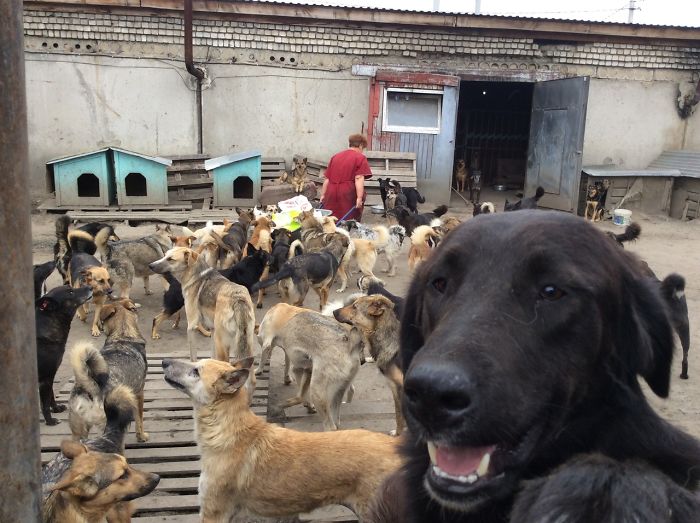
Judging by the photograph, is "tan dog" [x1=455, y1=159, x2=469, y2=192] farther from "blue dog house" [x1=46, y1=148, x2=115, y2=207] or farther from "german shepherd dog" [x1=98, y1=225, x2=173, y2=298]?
"german shepherd dog" [x1=98, y1=225, x2=173, y2=298]

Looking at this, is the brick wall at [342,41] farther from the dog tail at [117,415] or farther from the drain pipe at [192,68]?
the dog tail at [117,415]

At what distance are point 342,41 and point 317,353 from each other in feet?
41.2

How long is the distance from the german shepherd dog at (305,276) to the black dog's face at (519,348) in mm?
5563

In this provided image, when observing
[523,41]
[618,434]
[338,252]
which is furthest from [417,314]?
[523,41]

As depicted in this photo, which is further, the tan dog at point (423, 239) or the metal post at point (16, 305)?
the tan dog at point (423, 239)

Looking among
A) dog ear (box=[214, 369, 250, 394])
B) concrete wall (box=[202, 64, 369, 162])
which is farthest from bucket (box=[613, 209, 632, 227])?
dog ear (box=[214, 369, 250, 394])

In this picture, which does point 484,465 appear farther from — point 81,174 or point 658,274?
point 81,174

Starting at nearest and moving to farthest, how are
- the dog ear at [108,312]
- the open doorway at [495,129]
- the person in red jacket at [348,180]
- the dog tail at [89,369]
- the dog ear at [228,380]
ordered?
the dog ear at [228,380] → the dog tail at [89,369] → the dog ear at [108,312] → the person in red jacket at [348,180] → the open doorway at [495,129]

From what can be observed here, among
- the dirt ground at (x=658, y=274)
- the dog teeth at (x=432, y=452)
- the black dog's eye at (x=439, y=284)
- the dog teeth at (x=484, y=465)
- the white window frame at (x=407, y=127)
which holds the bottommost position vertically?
the dirt ground at (x=658, y=274)

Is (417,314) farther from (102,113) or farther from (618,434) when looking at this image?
(102,113)

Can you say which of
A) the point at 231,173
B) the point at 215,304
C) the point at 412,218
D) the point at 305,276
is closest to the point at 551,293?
the point at 215,304

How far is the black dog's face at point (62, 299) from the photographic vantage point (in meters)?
4.86

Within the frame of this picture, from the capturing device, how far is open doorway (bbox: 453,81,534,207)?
21.5 m

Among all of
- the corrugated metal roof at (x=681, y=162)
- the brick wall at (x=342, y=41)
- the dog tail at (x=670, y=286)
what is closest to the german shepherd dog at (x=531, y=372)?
A: the dog tail at (x=670, y=286)
